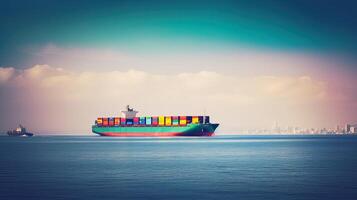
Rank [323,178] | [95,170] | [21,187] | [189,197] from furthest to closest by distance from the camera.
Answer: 1. [95,170]
2. [323,178]
3. [21,187]
4. [189,197]

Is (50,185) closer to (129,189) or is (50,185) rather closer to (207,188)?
(129,189)

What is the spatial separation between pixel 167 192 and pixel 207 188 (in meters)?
3.41

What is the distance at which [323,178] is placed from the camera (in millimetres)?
42781

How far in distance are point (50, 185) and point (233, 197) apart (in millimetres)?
14884

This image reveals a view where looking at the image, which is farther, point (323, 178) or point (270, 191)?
point (323, 178)

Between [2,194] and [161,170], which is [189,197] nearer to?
[2,194]

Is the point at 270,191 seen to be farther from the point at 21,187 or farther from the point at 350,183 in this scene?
the point at 21,187

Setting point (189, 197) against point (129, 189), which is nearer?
point (189, 197)

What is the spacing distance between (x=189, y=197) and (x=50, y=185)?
12282 millimetres

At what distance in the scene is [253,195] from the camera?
108ft

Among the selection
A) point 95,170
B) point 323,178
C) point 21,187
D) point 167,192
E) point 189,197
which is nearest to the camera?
point 189,197

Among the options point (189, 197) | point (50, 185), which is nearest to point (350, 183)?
point (189, 197)

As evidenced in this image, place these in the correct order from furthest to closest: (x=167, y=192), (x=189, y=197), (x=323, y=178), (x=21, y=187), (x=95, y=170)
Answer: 1. (x=95, y=170)
2. (x=323, y=178)
3. (x=21, y=187)
4. (x=167, y=192)
5. (x=189, y=197)

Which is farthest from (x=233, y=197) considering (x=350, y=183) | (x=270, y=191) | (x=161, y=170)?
(x=161, y=170)
